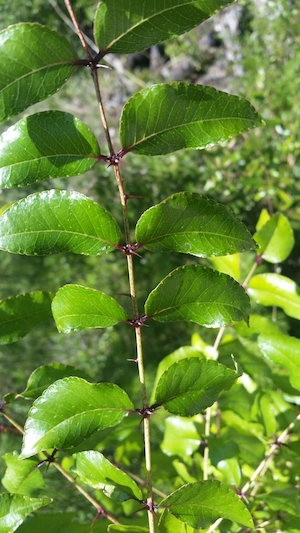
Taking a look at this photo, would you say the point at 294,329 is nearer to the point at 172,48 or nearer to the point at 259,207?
the point at 259,207

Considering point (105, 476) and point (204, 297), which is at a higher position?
point (204, 297)

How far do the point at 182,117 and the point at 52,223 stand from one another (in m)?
0.13

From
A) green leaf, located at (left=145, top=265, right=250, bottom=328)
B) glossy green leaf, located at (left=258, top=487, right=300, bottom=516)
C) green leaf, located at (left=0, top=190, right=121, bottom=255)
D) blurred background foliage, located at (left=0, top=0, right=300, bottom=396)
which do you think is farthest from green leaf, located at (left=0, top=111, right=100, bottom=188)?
blurred background foliage, located at (left=0, top=0, right=300, bottom=396)

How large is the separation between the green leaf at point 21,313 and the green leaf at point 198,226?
18cm

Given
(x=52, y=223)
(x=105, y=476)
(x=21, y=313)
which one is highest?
(x=52, y=223)

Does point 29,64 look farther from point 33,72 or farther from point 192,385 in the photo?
point 192,385

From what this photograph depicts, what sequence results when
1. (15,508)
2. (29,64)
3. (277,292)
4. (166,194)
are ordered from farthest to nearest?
(166,194), (277,292), (15,508), (29,64)

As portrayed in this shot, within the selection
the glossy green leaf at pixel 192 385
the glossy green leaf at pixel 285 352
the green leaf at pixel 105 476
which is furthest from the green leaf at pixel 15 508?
the glossy green leaf at pixel 285 352

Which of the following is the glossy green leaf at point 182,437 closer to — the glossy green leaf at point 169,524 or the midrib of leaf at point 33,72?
the glossy green leaf at point 169,524

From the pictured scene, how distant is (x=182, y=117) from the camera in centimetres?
36

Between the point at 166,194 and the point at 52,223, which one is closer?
the point at 52,223

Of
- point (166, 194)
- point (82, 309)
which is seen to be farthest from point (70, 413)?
point (166, 194)

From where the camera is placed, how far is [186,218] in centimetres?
37

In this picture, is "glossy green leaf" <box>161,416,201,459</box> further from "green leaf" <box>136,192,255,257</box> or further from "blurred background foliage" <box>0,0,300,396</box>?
"blurred background foliage" <box>0,0,300,396</box>
